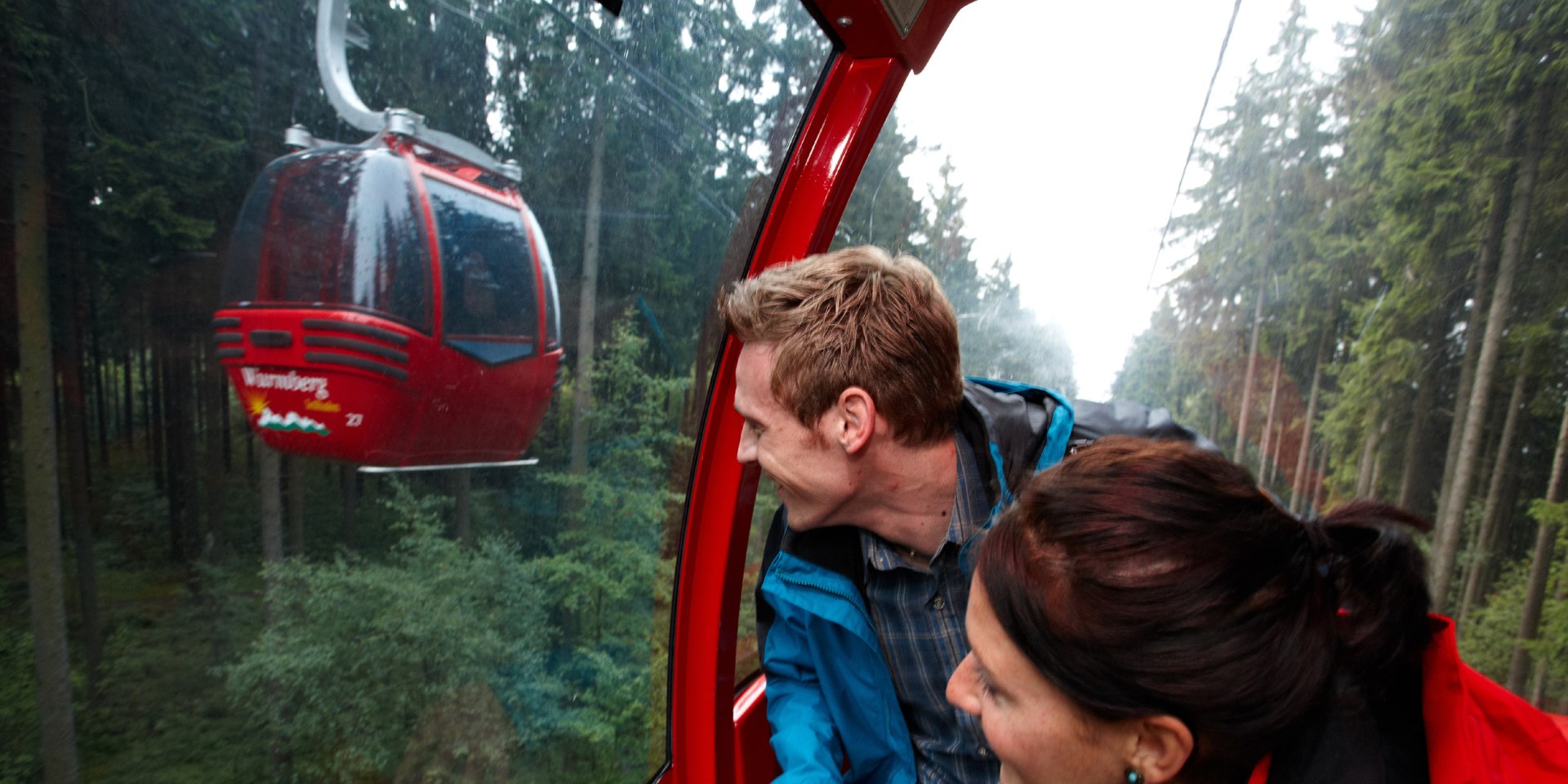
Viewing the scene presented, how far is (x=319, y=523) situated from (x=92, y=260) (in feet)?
2.17

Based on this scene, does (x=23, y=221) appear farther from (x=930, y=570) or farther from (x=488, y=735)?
(x=930, y=570)

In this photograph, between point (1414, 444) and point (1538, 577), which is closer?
point (1538, 577)

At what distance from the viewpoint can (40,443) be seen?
3.72 feet

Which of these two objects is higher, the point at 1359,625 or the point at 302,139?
the point at 302,139

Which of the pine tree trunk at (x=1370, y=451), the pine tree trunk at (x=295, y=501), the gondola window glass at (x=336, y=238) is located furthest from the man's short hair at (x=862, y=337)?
the pine tree trunk at (x=1370, y=451)

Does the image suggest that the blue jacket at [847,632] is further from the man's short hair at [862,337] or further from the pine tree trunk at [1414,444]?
the pine tree trunk at [1414,444]

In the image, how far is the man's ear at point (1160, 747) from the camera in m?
0.86

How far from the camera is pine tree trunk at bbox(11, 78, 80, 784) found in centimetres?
105

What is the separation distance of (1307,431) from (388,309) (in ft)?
13.3

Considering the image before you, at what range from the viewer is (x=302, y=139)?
4.60 ft

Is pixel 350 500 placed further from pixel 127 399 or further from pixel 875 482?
pixel 875 482

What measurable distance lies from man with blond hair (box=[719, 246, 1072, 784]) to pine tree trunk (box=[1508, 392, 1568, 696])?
113 inches

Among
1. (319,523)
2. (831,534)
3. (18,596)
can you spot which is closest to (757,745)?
(831,534)

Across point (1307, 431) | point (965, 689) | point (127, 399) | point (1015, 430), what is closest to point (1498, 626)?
point (1307, 431)
